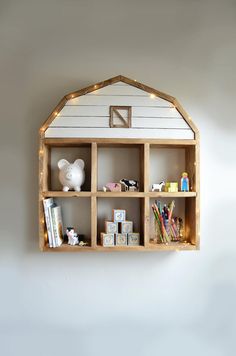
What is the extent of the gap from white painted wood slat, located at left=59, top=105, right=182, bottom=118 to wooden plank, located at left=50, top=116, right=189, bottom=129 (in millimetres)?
20

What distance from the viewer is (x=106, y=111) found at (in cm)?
161

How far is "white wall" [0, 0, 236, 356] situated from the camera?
1.78 m

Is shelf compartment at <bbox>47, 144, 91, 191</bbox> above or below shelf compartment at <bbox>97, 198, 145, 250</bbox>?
above

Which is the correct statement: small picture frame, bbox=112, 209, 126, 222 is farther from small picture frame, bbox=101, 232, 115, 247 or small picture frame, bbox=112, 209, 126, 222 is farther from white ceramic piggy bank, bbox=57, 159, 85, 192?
white ceramic piggy bank, bbox=57, 159, 85, 192

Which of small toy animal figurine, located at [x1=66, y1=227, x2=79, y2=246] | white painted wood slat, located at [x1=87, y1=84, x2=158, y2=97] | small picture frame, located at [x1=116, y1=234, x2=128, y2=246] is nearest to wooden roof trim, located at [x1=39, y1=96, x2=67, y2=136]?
white painted wood slat, located at [x1=87, y1=84, x2=158, y2=97]

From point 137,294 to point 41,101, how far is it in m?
1.22

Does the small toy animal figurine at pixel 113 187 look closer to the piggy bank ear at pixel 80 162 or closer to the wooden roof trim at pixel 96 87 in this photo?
the piggy bank ear at pixel 80 162

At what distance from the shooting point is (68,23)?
1808 mm

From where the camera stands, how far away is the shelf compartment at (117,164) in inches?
70.5

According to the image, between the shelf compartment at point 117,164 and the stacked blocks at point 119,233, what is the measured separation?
0.22 meters

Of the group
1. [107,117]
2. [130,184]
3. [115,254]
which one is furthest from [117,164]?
[115,254]
